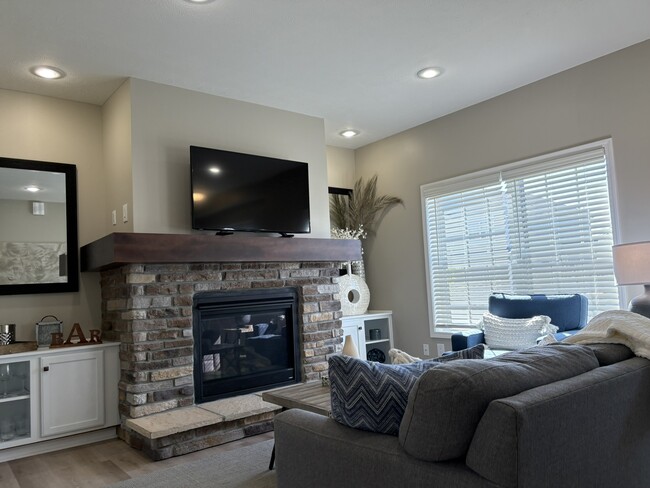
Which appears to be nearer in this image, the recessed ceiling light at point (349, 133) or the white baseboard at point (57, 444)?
the white baseboard at point (57, 444)

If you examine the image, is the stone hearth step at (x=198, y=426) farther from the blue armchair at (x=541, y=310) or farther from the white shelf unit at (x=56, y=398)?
the blue armchair at (x=541, y=310)

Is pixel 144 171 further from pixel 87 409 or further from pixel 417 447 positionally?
pixel 417 447

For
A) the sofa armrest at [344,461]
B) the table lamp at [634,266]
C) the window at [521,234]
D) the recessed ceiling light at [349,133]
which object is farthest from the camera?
the recessed ceiling light at [349,133]

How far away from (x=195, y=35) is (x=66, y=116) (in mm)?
1567

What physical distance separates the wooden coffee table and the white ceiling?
2.18 metres

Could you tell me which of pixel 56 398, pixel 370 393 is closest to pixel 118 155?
pixel 56 398

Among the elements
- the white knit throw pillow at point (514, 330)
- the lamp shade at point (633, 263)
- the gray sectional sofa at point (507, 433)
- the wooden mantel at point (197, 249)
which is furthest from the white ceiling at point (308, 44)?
the gray sectional sofa at point (507, 433)

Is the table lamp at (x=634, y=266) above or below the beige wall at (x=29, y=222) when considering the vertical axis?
below

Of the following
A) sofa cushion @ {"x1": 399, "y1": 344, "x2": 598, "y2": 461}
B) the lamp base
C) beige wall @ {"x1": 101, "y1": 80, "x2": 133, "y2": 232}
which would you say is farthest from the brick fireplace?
sofa cushion @ {"x1": 399, "y1": 344, "x2": 598, "y2": 461}

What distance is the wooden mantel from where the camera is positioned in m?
3.44

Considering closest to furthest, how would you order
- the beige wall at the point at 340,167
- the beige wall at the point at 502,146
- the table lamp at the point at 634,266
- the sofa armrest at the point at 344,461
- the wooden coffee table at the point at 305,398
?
the sofa armrest at the point at 344,461 → the wooden coffee table at the point at 305,398 → the table lamp at the point at 634,266 → the beige wall at the point at 502,146 → the beige wall at the point at 340,167

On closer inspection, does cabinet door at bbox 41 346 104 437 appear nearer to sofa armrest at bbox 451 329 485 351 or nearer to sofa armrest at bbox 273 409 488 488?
sofa armrest at bbox 273 409 488 488

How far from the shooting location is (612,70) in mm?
3727

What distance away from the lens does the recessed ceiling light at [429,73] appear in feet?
12.7
